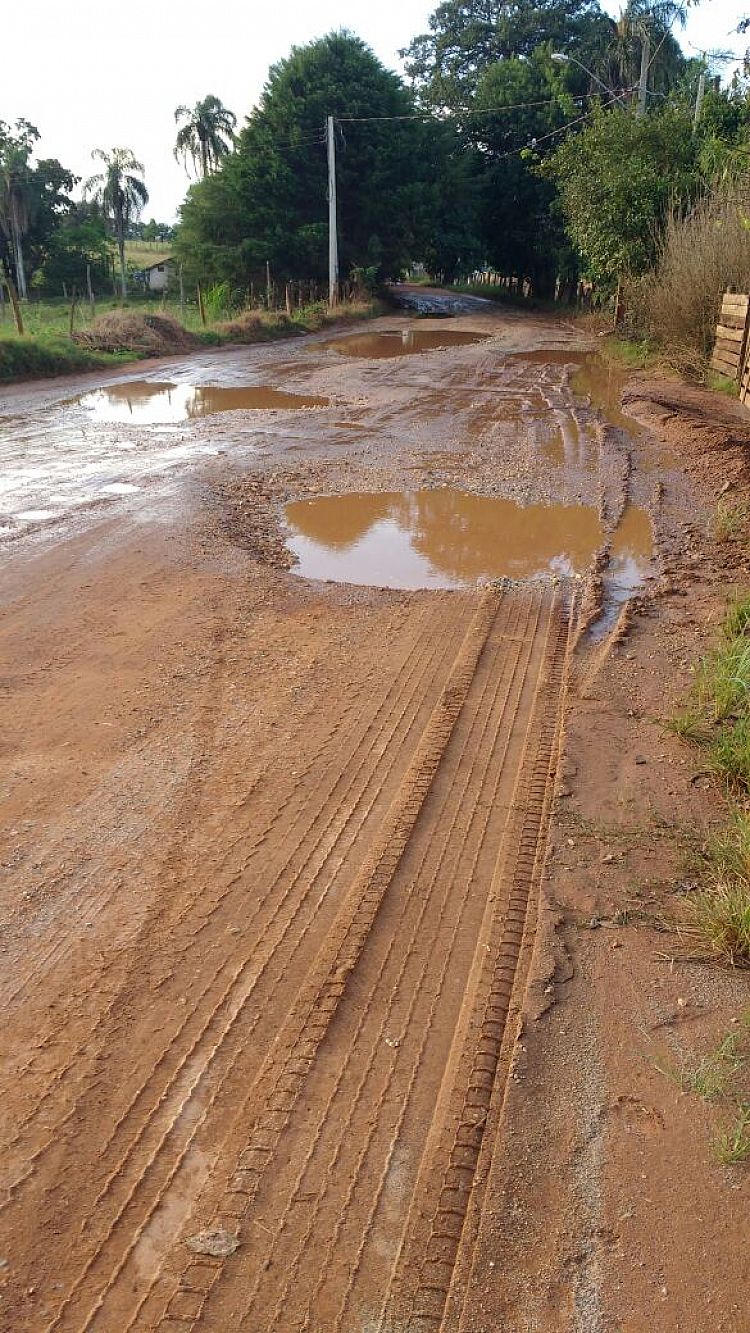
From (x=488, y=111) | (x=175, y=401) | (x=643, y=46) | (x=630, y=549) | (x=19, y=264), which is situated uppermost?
(x=488, y=111)

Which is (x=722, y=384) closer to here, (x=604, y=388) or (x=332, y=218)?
(x=604, y=388)

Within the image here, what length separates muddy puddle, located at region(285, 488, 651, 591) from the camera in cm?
708

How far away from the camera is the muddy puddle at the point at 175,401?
13688mm

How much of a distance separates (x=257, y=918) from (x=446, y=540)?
513 centimetres

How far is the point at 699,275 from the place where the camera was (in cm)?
1614

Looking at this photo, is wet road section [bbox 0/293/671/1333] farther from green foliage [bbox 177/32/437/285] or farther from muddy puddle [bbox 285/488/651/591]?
green foliage [bbox 177/32/437/285]

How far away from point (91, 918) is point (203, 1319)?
5.00 ft

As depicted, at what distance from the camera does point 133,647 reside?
5516 millimetres

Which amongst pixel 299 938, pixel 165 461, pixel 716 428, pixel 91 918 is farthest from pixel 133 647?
pixel 716 428

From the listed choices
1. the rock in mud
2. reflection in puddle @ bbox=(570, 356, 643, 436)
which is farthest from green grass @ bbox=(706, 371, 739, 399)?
the rock in mud

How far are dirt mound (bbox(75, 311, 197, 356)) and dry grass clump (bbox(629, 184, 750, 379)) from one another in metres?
11.7

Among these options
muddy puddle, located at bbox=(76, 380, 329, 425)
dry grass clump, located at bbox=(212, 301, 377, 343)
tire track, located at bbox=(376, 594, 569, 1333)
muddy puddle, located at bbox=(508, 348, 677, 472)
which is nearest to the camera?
tire track, located at bbox=(376, 594, 569, 1333)

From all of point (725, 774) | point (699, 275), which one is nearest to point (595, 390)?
point (699, 275)

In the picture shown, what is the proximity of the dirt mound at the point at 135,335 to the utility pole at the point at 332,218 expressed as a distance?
11.8 metres
